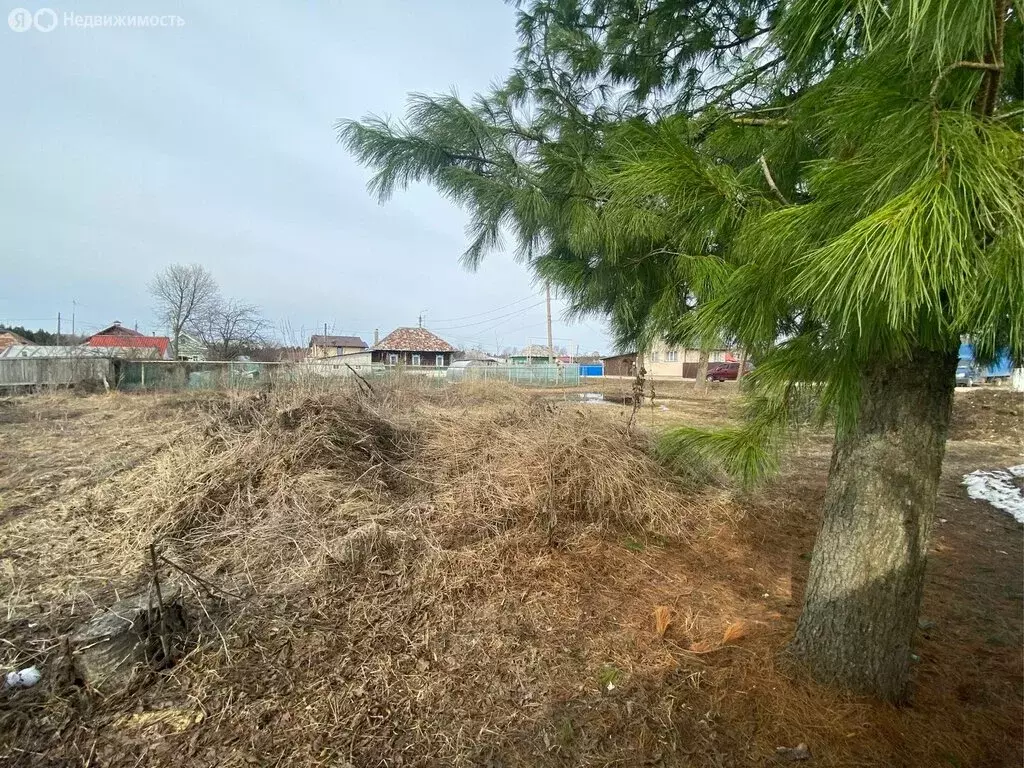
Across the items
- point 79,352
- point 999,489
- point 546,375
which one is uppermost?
point 79,352

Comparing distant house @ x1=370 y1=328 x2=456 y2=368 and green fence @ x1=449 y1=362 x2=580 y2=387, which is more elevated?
distant house @ x1=370 y1=328 x2=456 y2=368

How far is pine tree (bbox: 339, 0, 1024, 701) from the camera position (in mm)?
896

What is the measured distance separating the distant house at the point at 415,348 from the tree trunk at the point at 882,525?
36579mm

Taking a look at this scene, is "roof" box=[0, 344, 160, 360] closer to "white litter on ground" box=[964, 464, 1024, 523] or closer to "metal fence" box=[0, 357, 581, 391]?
"metal fence" box=[0, 357, 581, 391]

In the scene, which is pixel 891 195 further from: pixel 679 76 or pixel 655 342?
pixel 679 76

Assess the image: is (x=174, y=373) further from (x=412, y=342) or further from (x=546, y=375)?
(x=412, y=342)

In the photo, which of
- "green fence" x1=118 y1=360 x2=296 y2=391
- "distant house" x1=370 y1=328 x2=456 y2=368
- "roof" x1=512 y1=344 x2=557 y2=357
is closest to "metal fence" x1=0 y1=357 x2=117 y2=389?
"green fence" x1=118 y1=360 x2=296 y2=391

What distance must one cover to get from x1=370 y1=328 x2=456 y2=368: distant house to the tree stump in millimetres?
36018

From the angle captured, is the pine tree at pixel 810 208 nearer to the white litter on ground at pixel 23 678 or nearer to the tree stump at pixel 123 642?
the tree stump at pixel 123 642

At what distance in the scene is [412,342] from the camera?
38750mm

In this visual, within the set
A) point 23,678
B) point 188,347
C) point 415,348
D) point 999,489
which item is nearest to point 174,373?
point 23,678

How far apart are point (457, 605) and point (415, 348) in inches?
1459

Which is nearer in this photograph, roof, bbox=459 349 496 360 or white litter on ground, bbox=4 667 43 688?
white litter on ground, bbox=4 667 43 688

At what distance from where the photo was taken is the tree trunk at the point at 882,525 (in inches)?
61.4
